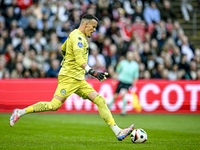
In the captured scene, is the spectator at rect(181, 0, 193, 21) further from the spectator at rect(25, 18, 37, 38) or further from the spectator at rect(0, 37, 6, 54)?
→ the spectator at rect(0, 37, 6, 54)

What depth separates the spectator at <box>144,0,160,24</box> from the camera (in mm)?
18562

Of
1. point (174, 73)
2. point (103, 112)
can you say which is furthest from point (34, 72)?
point (103, 112)

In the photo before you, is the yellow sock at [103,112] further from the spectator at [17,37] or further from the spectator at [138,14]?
the spectator at [138,14]

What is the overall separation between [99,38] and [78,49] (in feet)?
32.8

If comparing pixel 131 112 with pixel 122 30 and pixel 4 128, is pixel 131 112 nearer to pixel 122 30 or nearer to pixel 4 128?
pixel 122 30

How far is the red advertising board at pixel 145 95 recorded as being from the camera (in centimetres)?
1417

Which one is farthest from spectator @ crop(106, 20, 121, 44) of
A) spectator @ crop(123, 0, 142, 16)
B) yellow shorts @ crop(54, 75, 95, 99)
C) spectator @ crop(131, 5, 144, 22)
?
yellow shorts @ crop(54, 75, 95, 99)

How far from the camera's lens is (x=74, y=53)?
22.2 ft

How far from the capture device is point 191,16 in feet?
68.3

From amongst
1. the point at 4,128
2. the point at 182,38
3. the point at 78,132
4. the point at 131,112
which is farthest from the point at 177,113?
the point at 4,128

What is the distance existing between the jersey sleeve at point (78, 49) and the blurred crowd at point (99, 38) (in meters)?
8.25

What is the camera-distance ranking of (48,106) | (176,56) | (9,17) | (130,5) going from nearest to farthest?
(48,106) < (9,17) < (176,56) < (130,5)

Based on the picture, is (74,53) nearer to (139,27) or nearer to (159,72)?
(159,72)

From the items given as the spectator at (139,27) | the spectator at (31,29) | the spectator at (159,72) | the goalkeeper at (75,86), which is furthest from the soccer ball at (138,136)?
the spectator at (139,27)
